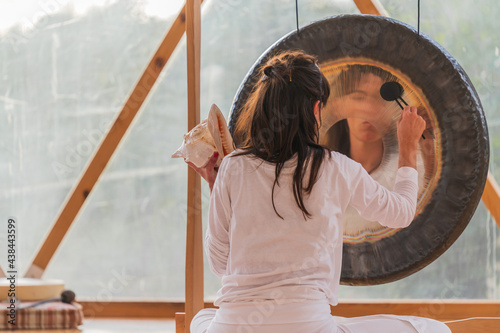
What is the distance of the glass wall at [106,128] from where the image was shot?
2.76m

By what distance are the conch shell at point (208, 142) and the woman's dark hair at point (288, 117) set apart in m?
0.27

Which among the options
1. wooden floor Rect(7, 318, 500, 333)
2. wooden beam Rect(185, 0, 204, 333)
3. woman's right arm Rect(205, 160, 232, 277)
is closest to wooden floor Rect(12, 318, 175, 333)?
wooden floor Rect(7, 318, 500, 333)

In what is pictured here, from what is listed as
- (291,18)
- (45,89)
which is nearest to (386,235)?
(291,18)

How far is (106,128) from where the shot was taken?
284cm

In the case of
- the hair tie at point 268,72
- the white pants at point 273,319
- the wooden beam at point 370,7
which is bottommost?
the white pants at point 273,319

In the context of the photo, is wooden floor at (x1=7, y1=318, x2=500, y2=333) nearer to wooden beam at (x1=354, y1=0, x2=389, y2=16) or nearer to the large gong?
the large gong

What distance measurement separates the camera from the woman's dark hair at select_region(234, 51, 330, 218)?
1.32 meters

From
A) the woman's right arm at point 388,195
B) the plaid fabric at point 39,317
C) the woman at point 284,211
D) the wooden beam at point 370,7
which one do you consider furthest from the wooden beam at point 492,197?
the plaid fabric at point 39,317

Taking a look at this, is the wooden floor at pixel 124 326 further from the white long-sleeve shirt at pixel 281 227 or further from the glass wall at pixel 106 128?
the white long-sleeve shirt at pixel 281 227

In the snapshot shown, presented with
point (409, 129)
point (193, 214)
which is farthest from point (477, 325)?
point (193, 214)

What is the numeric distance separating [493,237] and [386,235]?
0.98 m

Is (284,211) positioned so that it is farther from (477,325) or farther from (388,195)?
(477,325)

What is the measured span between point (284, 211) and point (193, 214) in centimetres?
65

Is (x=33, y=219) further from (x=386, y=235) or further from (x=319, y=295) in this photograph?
(x=319, y=295)
